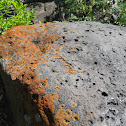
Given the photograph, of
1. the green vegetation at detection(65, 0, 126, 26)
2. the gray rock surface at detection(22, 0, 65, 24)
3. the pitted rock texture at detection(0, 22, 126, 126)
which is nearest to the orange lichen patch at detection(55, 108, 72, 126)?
the pitted rock texture at detection(0, 22, 126, 126)

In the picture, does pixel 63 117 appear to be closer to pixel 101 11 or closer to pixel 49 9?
pixel 101 11

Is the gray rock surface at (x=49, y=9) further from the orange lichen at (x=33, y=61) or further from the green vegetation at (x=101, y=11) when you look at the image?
the orange lichen at (x=33, y=61)

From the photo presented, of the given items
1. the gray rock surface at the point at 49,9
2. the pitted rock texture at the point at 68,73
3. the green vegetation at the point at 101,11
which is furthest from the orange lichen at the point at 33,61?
the gray rock surface at the point at 49,9

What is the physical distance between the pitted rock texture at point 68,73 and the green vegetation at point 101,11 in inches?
110

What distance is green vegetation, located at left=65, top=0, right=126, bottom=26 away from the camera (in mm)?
5253

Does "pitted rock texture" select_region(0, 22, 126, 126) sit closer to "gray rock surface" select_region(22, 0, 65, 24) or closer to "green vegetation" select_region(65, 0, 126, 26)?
"green vegetation" select_region(65, 0, 126, 26)

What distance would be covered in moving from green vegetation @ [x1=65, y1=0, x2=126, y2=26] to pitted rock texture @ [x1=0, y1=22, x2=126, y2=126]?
279 cm

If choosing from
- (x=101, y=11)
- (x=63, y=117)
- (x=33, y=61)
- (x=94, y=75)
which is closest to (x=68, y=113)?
(x=63, y=117)

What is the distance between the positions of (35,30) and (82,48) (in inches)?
35.9

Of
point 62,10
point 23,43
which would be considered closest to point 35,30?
point 23,43

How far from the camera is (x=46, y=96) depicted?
1707 mm

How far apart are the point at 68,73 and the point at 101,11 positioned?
15.5 ft

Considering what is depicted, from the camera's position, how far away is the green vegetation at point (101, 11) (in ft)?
17.2

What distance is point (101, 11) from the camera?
19.4 feet
